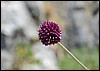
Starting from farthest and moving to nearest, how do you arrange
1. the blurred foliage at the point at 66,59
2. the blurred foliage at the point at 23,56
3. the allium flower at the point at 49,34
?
1. the blurred foliage at the point at 66,59
2. the blurred foliage at the point at 23,56
3. the allium flower at the point at 49,34

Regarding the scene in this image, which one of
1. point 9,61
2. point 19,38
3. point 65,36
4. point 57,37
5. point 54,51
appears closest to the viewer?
point 57,37

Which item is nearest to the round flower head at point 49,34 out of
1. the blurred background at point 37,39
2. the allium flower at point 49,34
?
the allium flower at point 49,34

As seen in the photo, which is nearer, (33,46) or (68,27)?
(33,46)

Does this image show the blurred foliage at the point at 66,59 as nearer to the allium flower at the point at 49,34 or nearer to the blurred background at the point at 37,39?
the blurred background at the point at 37,39

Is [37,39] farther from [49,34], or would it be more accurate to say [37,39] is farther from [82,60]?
[49,34]

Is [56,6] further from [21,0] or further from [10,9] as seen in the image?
[10,9]

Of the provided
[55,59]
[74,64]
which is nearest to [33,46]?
[55,59]

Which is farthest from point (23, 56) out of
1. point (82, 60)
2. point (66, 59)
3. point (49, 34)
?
point (49, 34)

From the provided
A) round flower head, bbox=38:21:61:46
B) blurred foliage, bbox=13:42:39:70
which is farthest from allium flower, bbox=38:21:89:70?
blurred foliage, bbox=13:42:39:70
